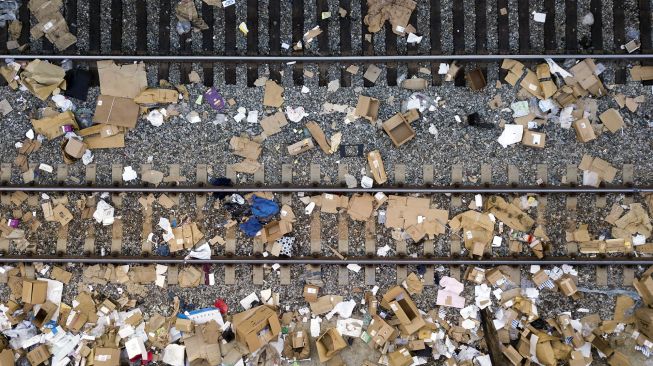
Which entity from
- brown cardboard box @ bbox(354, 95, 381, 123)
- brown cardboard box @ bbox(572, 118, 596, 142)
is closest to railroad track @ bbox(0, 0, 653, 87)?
brown cardboard box @ bbox(354, 95, 381, 123)

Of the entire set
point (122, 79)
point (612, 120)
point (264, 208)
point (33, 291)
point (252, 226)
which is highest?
point (122, 79)

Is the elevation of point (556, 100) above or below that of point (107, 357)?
above

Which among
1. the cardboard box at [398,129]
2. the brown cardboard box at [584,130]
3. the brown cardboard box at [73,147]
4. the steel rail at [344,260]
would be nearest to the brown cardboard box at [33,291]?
the steel rail at [344,260]

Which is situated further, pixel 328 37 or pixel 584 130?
pixel 328 37

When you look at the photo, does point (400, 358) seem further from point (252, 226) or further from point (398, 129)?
point (398, 129)

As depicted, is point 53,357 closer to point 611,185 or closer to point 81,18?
point 81,18

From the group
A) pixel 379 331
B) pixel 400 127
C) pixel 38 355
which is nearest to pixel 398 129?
pixel 400 127
